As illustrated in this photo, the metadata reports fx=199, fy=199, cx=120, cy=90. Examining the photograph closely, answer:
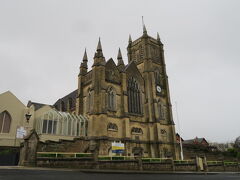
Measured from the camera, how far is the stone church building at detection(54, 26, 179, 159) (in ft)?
103

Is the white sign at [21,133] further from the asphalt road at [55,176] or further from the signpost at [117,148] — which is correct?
the asphalt road at [55,176]

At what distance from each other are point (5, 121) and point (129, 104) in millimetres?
20100

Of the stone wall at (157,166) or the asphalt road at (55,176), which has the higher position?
the asphalt road at (55,176)

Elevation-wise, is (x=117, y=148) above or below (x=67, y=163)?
above

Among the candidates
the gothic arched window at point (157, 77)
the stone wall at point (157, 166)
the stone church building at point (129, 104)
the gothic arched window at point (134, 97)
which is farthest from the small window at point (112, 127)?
the gothic arched window at point (157, 77)

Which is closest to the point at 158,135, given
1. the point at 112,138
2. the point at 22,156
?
the point at 112,138

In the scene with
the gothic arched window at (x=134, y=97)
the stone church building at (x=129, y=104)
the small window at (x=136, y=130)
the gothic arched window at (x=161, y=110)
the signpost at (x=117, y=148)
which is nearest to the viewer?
the signpost at (x=117, y=148)

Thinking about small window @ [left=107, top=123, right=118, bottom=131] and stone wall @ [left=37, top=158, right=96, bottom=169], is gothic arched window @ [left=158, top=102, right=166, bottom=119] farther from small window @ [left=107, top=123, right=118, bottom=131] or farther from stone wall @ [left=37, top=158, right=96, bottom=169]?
stone wall @ [left=37, top=158, right=96, bottom=169]

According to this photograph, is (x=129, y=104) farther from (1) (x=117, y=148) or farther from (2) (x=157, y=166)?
(2) (x=157, y=166)

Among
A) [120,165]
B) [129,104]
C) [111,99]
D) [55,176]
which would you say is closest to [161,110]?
[129,104]

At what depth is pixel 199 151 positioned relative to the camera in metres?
41.5

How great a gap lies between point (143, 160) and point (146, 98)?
18610 millimetres

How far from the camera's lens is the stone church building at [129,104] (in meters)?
31.3

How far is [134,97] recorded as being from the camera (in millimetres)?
38469
